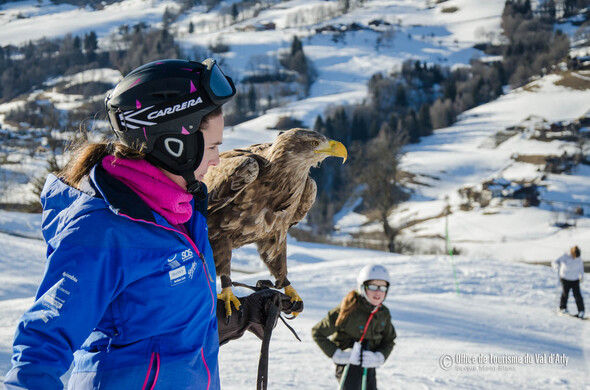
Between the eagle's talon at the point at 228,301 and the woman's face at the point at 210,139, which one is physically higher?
the woman's face at the point at 210,139

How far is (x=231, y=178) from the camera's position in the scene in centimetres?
298

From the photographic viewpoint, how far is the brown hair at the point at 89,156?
1731 mm

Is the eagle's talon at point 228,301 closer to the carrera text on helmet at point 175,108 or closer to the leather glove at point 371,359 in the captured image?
the carrera text on helmet at point 175,108

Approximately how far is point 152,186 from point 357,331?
10.7ft

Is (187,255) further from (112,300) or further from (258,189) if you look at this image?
(258,189)

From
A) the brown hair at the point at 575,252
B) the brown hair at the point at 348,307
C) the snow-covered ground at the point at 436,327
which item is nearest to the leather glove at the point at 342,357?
the brown hair at the point at 348,307

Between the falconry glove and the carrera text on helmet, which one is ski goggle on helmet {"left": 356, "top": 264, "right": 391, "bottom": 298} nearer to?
the falconry glove

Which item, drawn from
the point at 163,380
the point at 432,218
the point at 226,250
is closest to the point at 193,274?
the point at 163,380

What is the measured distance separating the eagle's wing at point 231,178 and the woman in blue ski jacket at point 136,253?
939 mm

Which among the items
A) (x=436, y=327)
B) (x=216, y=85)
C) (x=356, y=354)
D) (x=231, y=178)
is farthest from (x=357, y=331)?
(x=436, y=327)

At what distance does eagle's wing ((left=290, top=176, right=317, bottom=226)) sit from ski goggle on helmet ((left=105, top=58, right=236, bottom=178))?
1.46 metres

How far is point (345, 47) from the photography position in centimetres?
11938

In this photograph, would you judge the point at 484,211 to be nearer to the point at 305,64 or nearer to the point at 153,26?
the point at 305,64

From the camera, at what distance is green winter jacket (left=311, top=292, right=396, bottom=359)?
462 cm
